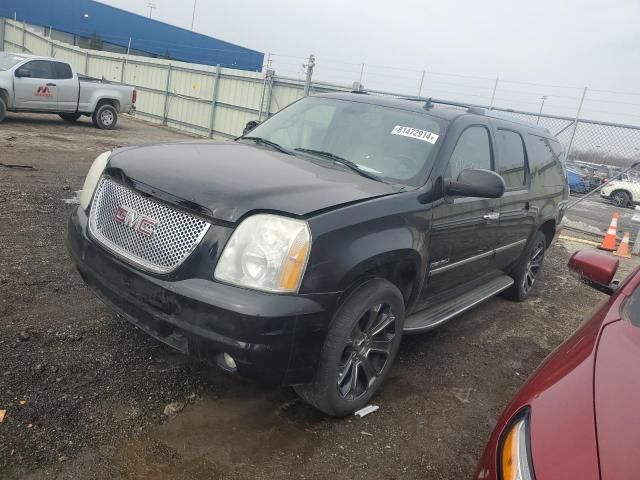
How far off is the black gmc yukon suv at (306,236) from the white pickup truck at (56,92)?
11.3 meters

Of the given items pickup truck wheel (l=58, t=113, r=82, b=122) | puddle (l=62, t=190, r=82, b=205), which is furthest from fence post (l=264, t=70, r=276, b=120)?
puddle (l=62, t=190, r=82, b=205)

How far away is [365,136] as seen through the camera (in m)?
3.72

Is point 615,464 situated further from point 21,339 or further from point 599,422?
point 21,339

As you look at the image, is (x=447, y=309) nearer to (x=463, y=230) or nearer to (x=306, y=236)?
(x=463, y=230)

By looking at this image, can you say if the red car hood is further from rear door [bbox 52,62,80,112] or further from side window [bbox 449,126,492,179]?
rear door [bbox 52,62,80,112]

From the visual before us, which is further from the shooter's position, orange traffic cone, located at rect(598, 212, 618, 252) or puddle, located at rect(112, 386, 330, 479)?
orange traffic cone, located at rect(598, 212, 618, 252)

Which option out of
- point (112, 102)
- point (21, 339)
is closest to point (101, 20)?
point (112, 102)

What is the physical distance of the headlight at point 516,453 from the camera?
60.3 inches

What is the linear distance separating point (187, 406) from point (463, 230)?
2.18m

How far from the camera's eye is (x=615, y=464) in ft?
4.69

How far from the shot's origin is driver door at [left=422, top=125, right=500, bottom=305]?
346 cm

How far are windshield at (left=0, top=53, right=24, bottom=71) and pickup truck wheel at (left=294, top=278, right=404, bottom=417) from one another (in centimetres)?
1341

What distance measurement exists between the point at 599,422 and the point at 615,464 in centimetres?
18

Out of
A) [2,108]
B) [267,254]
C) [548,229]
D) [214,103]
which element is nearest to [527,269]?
[548,229]
